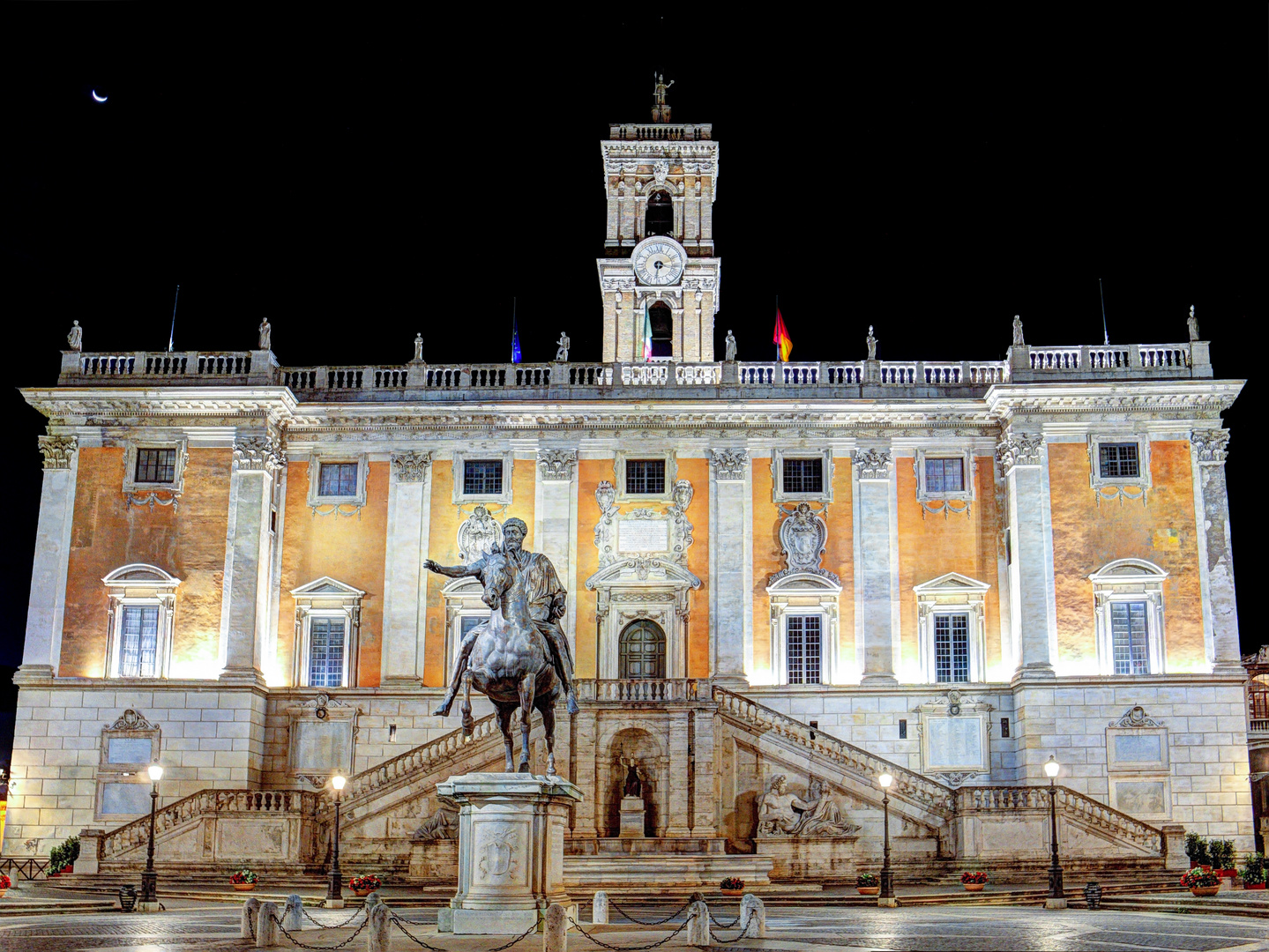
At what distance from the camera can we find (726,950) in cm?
1891

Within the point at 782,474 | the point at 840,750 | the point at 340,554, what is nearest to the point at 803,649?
the point at 840,750

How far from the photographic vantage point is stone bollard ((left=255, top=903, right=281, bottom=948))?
1905cm

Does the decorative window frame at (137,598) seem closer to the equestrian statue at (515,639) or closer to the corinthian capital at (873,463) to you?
the corinthian capital at (873,463)

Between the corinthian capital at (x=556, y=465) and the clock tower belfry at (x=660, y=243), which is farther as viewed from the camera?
the clock tower belfry at (x=660, y=243)

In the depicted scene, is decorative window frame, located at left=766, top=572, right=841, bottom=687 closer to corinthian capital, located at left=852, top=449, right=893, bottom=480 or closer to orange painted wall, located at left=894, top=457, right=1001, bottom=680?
orange painted wall, located at left=894, top=457, right=1001, bottom=680

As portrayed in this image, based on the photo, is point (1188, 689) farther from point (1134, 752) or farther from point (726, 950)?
point (726, 950)

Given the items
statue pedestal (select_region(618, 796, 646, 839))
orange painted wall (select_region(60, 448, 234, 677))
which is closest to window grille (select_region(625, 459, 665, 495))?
statue pedestal (select_region(618, 796, 646, 839))

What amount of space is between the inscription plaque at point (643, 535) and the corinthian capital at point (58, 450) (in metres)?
16.8

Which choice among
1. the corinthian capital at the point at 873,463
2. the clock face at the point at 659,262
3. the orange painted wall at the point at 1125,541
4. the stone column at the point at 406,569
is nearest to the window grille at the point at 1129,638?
the orange painted wall at the point at 1125,541

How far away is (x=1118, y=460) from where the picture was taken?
43.2 metres

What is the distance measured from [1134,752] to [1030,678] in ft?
11.4

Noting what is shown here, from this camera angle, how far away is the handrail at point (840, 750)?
37.6m

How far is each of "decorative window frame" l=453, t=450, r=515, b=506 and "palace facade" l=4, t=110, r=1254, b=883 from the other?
0.14 m


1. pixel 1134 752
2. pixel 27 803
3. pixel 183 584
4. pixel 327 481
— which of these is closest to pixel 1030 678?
pixel 1134 752
